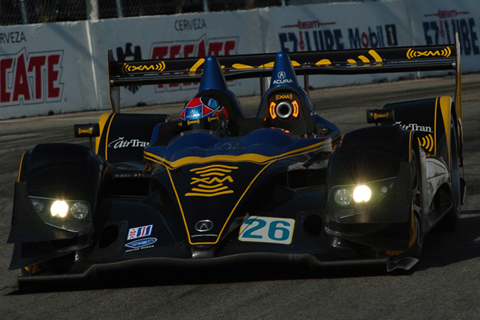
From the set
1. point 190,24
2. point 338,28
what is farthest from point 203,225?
point 338,28

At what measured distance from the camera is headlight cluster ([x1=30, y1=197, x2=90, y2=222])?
17.2 ft

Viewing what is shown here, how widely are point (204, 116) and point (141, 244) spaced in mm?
1735

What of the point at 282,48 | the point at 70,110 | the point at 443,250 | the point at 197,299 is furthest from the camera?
the point at 282,48

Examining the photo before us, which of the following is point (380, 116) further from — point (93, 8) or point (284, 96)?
point (93, 8)

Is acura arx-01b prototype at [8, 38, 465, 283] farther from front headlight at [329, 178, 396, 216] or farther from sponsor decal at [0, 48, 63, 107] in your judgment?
sponsor decal at [0, 48, 63, 107]

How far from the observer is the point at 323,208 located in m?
5.22

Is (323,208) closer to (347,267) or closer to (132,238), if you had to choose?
(347,267)

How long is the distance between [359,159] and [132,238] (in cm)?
141

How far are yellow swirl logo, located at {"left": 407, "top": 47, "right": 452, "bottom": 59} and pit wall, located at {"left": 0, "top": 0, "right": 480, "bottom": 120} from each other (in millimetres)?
12349

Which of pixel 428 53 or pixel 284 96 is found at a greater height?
pixel 428 53

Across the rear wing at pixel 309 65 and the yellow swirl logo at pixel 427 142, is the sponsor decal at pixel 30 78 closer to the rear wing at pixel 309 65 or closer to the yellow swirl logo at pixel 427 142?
the rear wing at pixel 309 65

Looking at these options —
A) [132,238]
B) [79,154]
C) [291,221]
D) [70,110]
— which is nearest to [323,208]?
[291,221]

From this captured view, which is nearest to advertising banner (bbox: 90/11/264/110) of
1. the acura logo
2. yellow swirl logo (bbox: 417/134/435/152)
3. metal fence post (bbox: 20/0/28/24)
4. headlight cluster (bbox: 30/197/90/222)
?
metal fence post (bbox: 20/0/28/24)

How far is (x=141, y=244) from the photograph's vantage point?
5.03m
